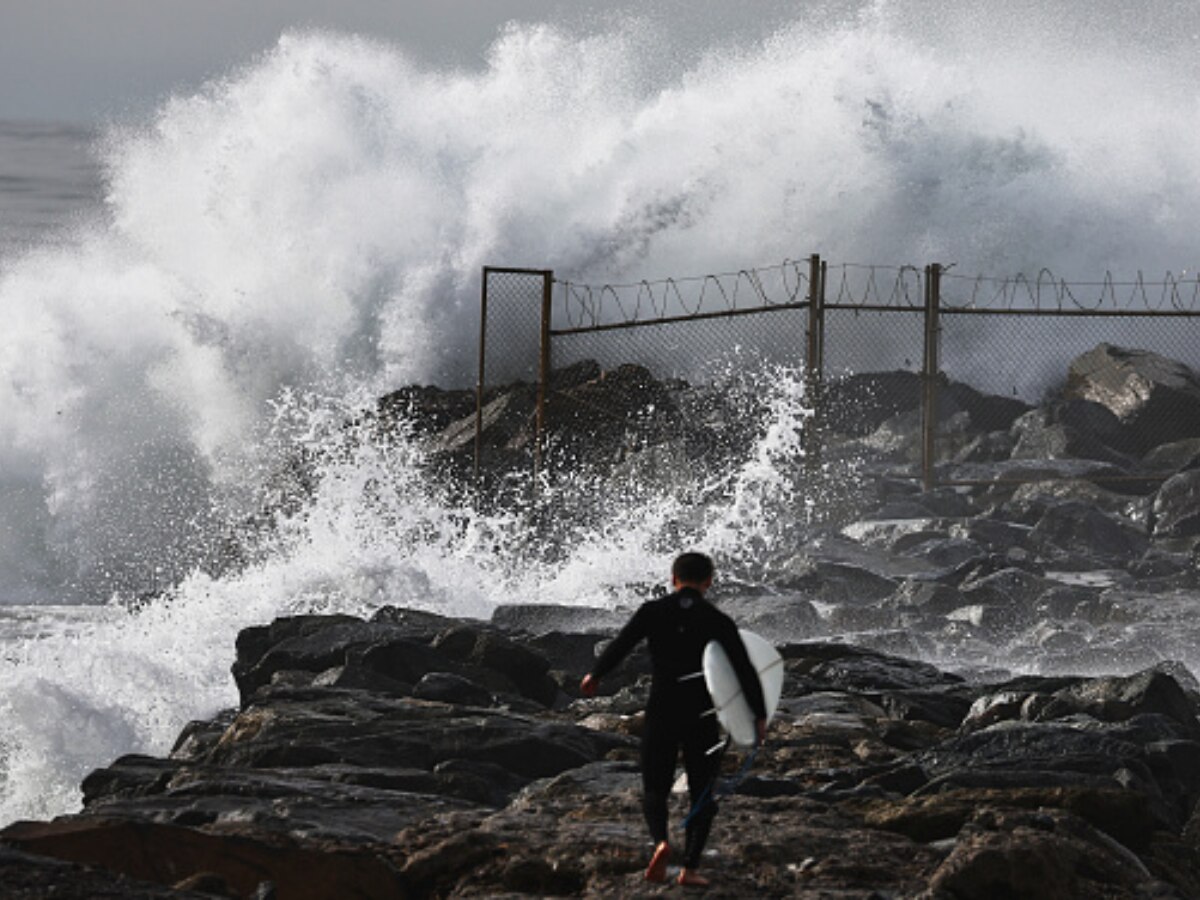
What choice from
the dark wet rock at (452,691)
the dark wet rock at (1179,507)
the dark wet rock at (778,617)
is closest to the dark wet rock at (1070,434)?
the dark wet rock at (1179,507)

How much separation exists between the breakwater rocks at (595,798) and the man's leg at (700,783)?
12cm

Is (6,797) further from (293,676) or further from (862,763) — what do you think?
(862,763)

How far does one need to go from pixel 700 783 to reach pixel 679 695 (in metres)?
0.26

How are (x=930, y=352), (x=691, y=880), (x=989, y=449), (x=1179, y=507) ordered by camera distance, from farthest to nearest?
(x=989, y=449) → (x=1179, y=507) → (x=930, y=352) → (x=691, y=880)

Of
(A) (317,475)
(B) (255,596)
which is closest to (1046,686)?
(B) (255,596)

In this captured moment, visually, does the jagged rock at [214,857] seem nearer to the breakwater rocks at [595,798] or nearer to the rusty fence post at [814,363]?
the breakwater rocks at [595,798]

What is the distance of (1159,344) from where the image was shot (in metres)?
30.0

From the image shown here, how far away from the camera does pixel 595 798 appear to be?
8039 millimetres

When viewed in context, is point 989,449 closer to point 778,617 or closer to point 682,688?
point 778,617

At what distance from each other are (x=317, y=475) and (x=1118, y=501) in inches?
299

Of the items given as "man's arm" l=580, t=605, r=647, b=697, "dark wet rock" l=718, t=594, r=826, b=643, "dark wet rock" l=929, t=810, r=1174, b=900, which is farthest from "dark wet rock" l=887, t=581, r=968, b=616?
"man's arm" l=580, t=605, r=647, b=697

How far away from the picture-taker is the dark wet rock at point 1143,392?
77.4ft

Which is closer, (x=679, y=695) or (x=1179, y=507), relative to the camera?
(x=679, y=695)

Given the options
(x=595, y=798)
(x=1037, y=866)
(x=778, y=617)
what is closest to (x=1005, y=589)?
(x=778, y=617)
